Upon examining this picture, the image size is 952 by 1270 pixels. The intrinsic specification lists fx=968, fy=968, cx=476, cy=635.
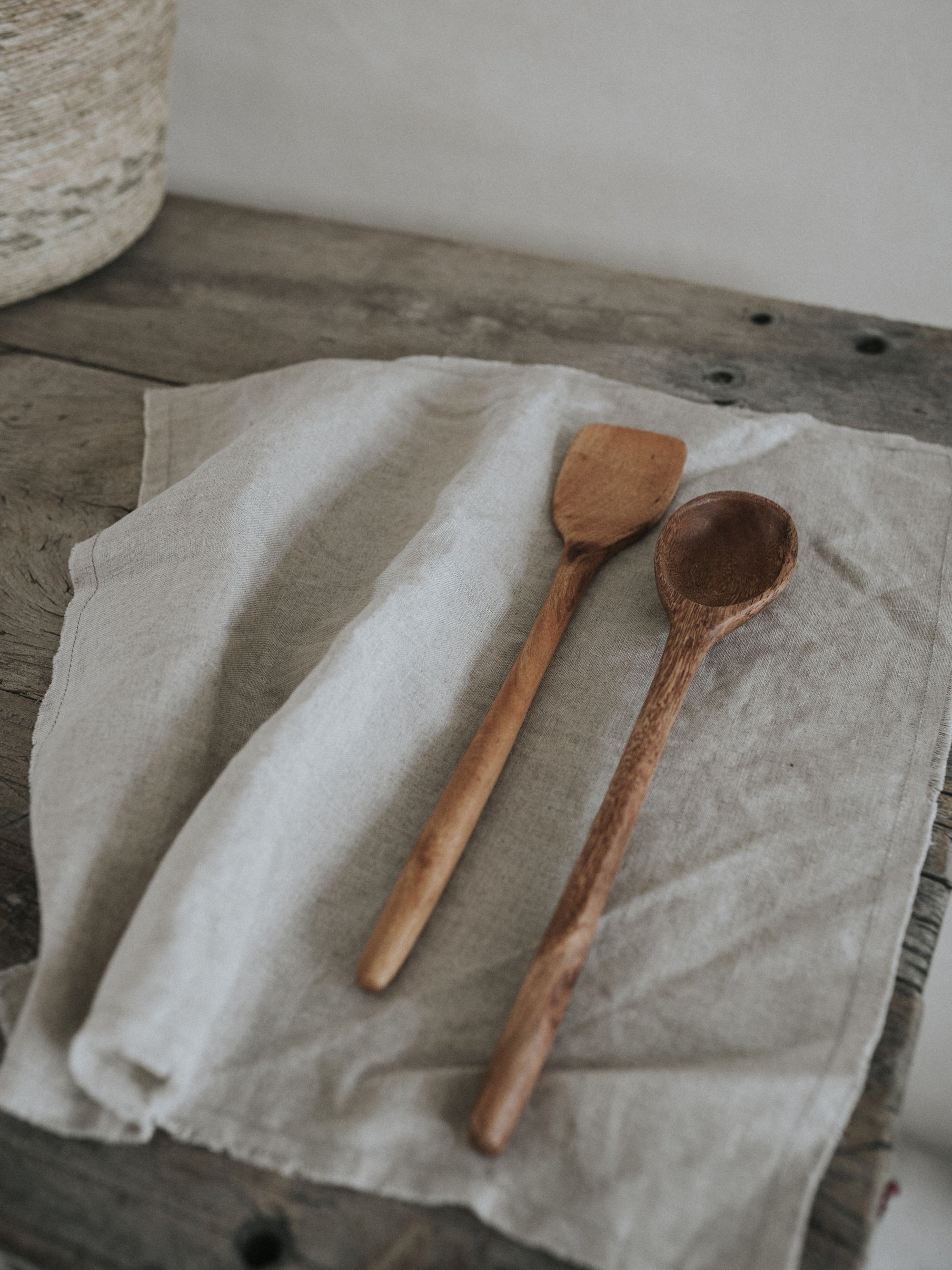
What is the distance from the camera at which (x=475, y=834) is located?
18.4 inches

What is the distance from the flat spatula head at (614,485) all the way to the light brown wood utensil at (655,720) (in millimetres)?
35

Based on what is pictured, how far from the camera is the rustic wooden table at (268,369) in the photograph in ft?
1.17

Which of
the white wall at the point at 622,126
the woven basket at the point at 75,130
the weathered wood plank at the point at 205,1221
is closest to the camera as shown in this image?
the weathered wood plank at the point at 205,1221

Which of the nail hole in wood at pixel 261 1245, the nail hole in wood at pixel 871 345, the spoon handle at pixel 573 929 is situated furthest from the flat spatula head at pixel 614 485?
the nail hole in wood at pixel 261 1245

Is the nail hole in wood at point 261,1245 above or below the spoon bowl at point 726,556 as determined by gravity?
below

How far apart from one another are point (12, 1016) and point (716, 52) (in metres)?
0.92

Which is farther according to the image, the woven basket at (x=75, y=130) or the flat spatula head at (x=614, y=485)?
the woven basket at (x=75, y=130)

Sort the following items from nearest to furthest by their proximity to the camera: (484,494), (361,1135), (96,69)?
(361,1135) < (484,494) < (96,69)

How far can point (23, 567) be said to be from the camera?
625mm

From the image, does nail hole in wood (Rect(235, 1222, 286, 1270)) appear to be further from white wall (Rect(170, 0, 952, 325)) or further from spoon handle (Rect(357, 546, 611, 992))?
white wall (Rect(170, 0, 952, 325))

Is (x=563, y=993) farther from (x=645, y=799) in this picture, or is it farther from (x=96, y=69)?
(x=96, y=69)

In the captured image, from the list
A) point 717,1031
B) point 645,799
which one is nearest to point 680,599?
point 645,799

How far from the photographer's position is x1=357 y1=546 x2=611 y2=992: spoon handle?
1.33 feet

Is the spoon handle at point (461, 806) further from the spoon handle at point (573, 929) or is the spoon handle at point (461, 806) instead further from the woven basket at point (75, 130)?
the woven basket at point (75, 130)
